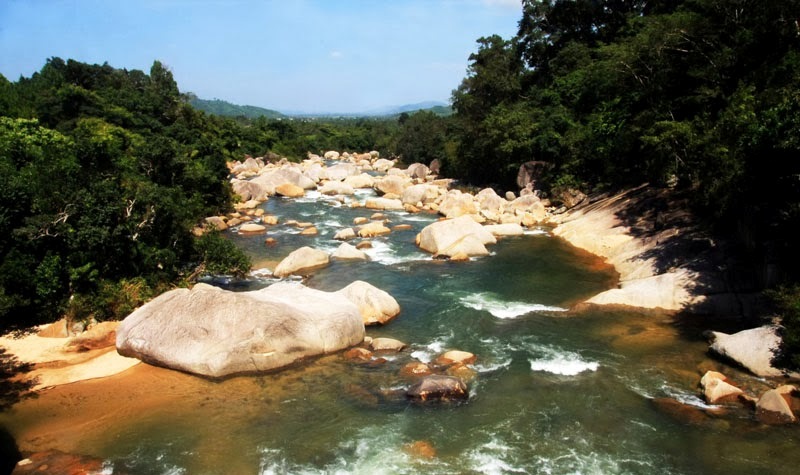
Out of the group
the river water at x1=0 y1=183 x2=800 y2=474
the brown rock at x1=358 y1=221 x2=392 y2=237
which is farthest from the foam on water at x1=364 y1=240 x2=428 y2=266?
the river water at x1=0 y1=183 x2=800 y2=474

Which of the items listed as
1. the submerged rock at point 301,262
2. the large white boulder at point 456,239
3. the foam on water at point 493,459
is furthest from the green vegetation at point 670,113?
the submerged rock at point 301,262

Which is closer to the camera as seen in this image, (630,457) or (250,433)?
(630,457)

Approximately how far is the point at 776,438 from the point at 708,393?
174 cm

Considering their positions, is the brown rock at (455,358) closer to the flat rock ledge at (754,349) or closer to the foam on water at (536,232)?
the flat rock ledge at (754,349)

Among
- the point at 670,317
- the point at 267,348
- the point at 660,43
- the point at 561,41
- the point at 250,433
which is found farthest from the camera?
the point at 561,41

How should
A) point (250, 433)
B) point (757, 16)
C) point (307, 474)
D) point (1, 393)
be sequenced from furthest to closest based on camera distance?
point (757, 16) < point (1, 393) < point (250, 433) < point (307, 474)

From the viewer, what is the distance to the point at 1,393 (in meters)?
13.7

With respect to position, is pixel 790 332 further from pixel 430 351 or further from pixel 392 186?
pixel 392 186

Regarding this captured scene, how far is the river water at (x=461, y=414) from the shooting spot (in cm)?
1095

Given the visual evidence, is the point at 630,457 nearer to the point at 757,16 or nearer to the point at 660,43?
the point at 757,16

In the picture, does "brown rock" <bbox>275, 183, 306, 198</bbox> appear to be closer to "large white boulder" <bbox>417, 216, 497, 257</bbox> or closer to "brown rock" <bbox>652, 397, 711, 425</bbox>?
"large white boulder" <bbox>417, 216, 497, 257</bbox>

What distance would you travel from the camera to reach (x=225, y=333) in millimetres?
14602

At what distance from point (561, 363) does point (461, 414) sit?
13.6ft

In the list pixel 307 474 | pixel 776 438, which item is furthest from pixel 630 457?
pixel 307 474
